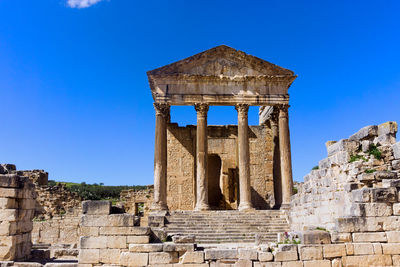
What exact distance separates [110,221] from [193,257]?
209cm

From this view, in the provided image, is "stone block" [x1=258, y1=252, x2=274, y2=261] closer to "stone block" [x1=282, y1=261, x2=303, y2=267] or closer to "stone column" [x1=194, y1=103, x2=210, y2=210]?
"stone block" [x1=282, y1=261, x2=303, y2=267]

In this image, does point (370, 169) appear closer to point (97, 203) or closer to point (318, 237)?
point (318, 237)

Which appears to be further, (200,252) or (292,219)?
(292,219)

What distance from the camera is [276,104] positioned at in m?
21.3

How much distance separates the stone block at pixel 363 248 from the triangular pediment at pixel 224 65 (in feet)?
47.4

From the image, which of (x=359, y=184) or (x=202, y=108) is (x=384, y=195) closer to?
(x=359, y=184)

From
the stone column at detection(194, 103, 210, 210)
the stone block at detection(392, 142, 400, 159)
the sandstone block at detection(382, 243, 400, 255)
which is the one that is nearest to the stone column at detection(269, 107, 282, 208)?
the stone column at detection(194, 103, 210, 210)

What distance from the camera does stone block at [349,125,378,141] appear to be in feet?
32.5

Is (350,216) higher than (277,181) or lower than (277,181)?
lower

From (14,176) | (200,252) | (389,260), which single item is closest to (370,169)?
(389,260)

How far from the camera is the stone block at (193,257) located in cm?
808

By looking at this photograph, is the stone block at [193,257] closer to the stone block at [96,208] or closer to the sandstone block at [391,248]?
the stone block at [96,208]

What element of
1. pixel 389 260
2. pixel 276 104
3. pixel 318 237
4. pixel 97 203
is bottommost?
pixel 389 260

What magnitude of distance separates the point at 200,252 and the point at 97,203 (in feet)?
8.77
